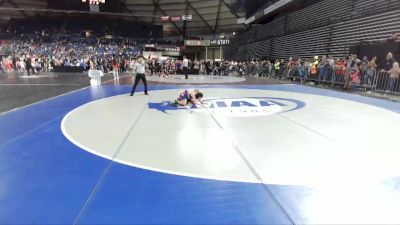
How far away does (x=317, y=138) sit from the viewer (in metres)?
5.38

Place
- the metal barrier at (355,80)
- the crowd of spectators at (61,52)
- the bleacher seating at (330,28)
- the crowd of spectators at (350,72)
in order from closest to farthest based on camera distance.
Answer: the crowd of spectators at (350,72)
the metal barrier at (355,80)
the bleacher seating at (330,28)
the crowd of spectators at (61,52)

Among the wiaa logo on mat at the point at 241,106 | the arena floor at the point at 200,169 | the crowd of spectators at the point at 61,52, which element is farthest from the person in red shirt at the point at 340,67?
the crowd of spectators at the point at 61,52

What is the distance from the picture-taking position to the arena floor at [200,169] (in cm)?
287

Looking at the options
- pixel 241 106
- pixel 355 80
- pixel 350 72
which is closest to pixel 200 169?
pixel 241 106

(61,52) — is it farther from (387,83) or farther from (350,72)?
(387,83)

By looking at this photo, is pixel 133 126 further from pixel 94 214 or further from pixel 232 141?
pixel 94 214

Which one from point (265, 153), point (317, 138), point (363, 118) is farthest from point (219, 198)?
point (363, 118)

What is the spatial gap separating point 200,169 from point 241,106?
5.03 metres

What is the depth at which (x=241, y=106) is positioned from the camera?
873 centimetres

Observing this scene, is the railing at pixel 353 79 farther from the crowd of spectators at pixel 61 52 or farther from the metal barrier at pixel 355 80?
the crowd of spectators at pixel 61 52

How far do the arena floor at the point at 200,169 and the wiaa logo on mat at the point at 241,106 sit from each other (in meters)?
0.53

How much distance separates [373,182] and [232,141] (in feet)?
7.19

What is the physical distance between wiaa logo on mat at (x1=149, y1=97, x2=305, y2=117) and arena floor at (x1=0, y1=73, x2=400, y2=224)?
53 cm

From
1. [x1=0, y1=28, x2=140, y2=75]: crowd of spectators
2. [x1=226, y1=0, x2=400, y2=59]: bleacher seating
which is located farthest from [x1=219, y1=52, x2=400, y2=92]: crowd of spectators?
[x1=0, y1=28, x2=140, y2=75]: crowd of spectators
